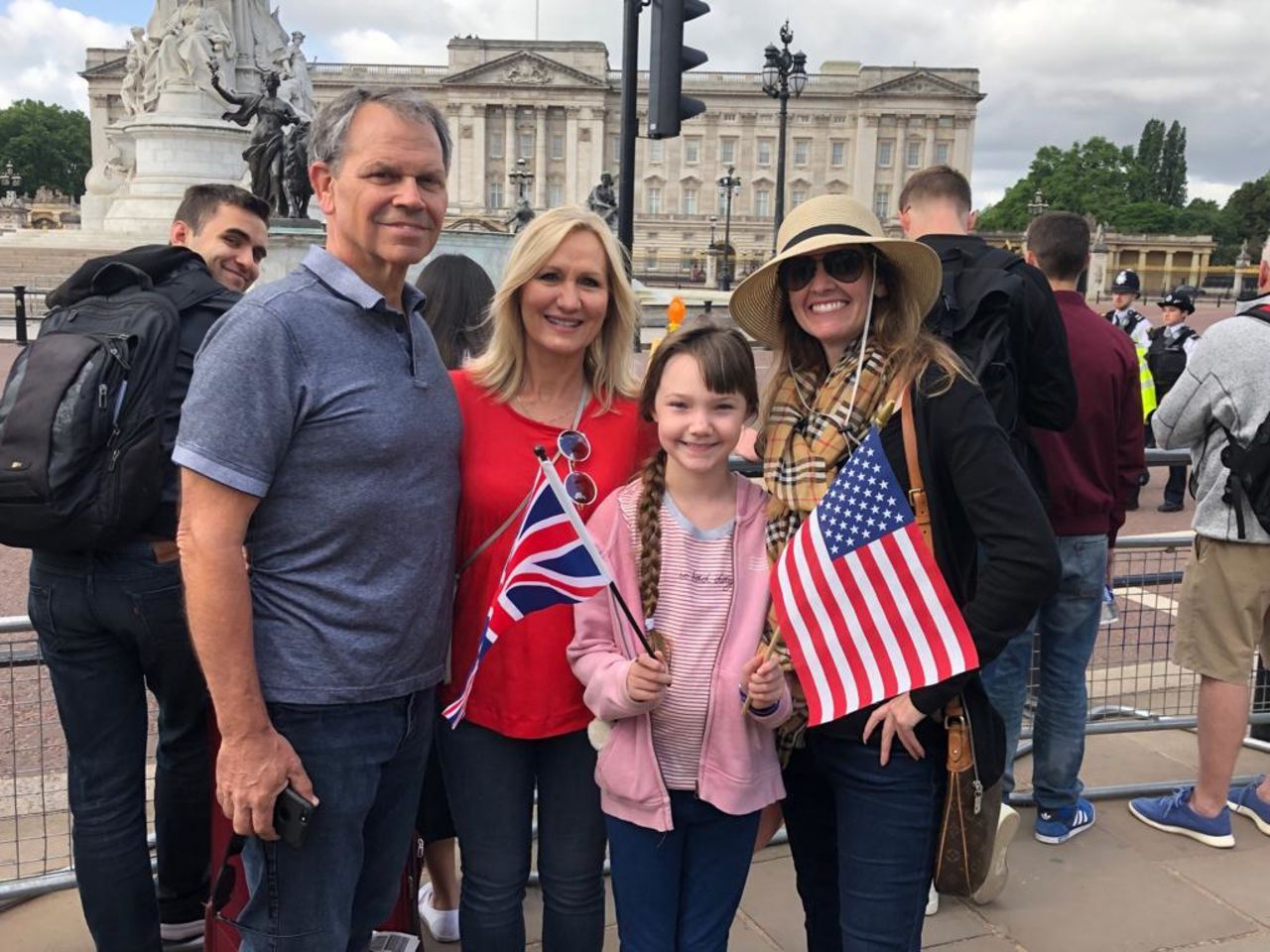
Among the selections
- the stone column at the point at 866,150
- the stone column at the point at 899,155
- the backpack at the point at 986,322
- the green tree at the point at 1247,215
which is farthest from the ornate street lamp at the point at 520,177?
the green tree at the point at 1247,215

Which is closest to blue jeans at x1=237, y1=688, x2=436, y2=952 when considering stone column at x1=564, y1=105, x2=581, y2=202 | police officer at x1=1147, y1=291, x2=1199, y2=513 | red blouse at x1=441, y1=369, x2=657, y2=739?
red blouse at x1=441, y1=369, x2=657, y2=739

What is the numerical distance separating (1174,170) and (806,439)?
14238 centimetres

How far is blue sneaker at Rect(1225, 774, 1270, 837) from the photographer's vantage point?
4594 millimetres

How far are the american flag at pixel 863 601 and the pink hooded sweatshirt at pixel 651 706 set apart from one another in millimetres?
117

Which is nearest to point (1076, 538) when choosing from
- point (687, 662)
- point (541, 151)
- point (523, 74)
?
point (687, 662)

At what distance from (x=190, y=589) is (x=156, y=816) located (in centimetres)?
166

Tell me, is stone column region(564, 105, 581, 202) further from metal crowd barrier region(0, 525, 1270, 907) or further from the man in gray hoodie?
the man in gray hoodie

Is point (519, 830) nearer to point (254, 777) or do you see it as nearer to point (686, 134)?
point (254, 777)

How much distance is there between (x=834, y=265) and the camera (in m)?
2.58

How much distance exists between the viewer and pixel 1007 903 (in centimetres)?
399

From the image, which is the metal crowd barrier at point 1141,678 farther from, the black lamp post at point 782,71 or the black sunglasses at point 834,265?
the black lamp post at point 782,71

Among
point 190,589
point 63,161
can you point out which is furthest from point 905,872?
point 63,161

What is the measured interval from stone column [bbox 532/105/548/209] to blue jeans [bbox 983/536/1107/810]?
96753 mm

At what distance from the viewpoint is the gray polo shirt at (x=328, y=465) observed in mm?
2133
